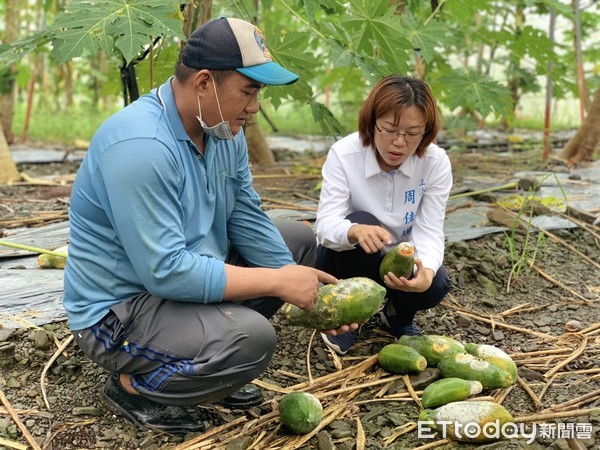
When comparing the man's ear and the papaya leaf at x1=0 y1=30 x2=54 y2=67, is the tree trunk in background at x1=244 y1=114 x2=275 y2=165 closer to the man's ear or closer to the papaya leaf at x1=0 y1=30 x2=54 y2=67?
the papaya leaf at x1=0 y1=30 x2=54 y2=67

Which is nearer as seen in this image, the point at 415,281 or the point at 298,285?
the point at 298,285

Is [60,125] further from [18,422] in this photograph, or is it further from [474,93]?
[18,422]

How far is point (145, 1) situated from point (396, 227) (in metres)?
1.30

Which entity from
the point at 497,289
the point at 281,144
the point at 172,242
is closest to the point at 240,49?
the point at 172,242

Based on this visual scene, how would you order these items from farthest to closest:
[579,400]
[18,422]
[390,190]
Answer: [390,190] < [579,400] < [18,422]

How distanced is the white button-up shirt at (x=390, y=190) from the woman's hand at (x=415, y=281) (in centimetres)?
15

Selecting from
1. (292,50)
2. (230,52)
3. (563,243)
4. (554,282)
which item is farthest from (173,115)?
(563,243)

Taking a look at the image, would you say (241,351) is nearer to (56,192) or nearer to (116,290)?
(116,290)

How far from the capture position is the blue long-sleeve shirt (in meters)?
2.08

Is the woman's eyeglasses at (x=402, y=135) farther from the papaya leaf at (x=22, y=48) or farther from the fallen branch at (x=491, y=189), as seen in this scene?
the fallen branch at (x=491, y=189)

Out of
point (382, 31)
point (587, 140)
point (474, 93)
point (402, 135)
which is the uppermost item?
Result: point (382, 31)

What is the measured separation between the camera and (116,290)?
89.2 inches

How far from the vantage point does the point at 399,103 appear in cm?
273

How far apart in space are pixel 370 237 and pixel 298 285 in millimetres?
541
